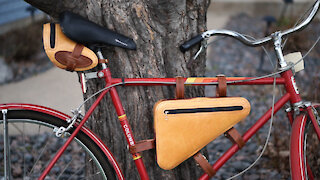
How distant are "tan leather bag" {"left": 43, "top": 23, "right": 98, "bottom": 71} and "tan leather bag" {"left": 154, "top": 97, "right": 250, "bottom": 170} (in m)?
0.40

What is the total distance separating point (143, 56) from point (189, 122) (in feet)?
1.37

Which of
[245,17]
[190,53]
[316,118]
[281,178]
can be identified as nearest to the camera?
[316,118]

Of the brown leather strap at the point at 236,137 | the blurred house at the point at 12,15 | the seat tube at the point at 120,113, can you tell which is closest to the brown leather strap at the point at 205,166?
the brown leather strap at the point at 236,137

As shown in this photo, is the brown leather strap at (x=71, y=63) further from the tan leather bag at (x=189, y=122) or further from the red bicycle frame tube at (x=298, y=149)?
the red bicycle frame tube at (x=298, y=149)

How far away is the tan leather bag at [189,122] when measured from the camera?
1.58 m

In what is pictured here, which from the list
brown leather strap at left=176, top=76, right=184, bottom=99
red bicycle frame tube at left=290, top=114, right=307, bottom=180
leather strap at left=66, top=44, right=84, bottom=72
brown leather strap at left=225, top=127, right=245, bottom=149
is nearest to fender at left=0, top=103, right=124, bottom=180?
leather strap at left=66, top=44, right=84, bottom=72

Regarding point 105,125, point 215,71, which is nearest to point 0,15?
point 215,71

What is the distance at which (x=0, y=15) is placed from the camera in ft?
18.8

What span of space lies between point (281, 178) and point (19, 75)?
360 centimetres

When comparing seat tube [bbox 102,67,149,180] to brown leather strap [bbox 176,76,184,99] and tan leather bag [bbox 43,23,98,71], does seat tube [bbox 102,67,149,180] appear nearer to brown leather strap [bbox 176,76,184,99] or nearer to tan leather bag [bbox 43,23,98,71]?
tan leather bag [bbox 43,23,98,71]

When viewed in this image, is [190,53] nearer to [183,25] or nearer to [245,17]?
[183,25]

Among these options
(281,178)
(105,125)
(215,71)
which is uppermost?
(215,71)

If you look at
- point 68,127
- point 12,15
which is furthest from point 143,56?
point 12,15

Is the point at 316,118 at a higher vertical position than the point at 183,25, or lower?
lower
